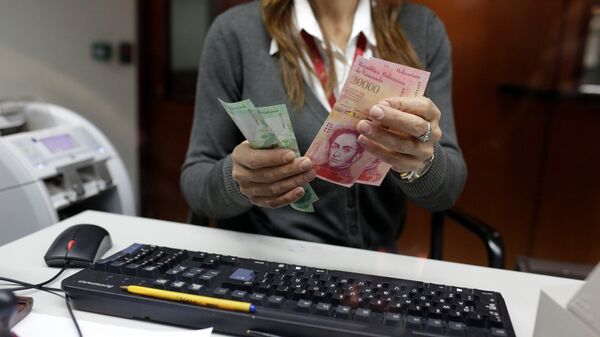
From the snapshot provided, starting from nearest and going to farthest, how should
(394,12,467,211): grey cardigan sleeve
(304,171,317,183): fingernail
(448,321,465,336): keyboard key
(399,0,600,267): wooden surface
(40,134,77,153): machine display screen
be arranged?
1. (448,321,465,336): keyboard key
2. (304,171,317,183): fingernail
3. (394,12,467,211): grey cardigan sleeve
4. (40,134,77,153): machine display screen
5. (399,0,600,267): wooden surface

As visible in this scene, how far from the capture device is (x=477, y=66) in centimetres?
217

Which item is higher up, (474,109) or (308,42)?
(308,42)

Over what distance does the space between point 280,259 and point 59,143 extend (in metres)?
0.90

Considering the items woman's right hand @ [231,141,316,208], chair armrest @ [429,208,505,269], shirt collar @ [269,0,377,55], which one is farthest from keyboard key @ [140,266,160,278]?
chair armrest @ [429,208,505,269]

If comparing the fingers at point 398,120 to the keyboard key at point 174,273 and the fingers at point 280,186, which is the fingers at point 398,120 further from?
the keyboard key at point 174,273

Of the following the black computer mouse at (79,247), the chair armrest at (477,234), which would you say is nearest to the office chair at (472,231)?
the chair armrest at (477,234)

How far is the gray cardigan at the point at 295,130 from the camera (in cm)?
104

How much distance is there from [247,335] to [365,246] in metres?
0.56

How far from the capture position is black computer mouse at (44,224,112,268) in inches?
30.2

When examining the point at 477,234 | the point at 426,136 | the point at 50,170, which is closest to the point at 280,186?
the point at 426,136

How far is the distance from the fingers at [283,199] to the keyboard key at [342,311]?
237 millimetres

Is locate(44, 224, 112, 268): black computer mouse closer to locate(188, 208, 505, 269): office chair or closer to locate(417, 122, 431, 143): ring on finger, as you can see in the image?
locate(188, 208, 505, 269): office chair

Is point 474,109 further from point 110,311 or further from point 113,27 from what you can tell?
point 110,311

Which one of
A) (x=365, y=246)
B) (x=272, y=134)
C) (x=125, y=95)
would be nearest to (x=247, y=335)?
(x=272, y=134)
